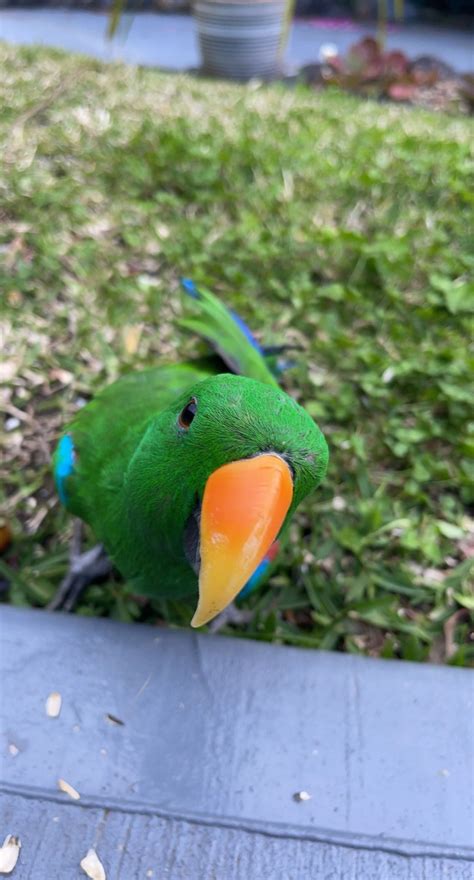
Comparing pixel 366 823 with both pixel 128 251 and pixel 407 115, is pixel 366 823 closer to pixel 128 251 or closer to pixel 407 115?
pixel 128 251

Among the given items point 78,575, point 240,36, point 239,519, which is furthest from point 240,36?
point 239,519

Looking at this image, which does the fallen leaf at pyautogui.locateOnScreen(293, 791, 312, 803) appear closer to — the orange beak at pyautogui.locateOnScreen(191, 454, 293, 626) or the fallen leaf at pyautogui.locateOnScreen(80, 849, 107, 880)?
the fallen leaf at pyautogui.locateOnScreen(80, 849, 107, 880)

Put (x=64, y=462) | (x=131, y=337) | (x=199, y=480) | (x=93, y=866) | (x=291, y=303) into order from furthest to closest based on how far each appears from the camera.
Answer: (x=291, y=303)
(x=131, y=337)
(x=64, y=462)
(x=93, y=866)
(x=199, y=480)

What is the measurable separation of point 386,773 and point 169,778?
1.59ft

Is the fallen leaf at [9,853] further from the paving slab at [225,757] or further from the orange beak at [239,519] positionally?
the orange beak at [239,519]

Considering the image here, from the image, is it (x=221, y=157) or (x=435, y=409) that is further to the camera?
(x=221, y=157)

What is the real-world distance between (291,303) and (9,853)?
7.05ft

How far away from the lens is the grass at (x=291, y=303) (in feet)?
6.65

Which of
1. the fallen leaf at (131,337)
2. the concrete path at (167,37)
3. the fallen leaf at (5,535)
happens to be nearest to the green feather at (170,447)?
the fallen leaf at (5,535)

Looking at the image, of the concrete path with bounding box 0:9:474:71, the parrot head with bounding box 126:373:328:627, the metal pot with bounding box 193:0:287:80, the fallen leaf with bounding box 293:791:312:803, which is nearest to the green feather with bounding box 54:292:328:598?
the parrot head with bounding box 126:373:328:627

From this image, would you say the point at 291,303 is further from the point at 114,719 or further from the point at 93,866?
the point at 93,866

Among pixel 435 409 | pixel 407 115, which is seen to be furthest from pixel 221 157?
pixel 407 115

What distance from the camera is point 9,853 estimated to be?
135cm

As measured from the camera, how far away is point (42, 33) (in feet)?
25.3
